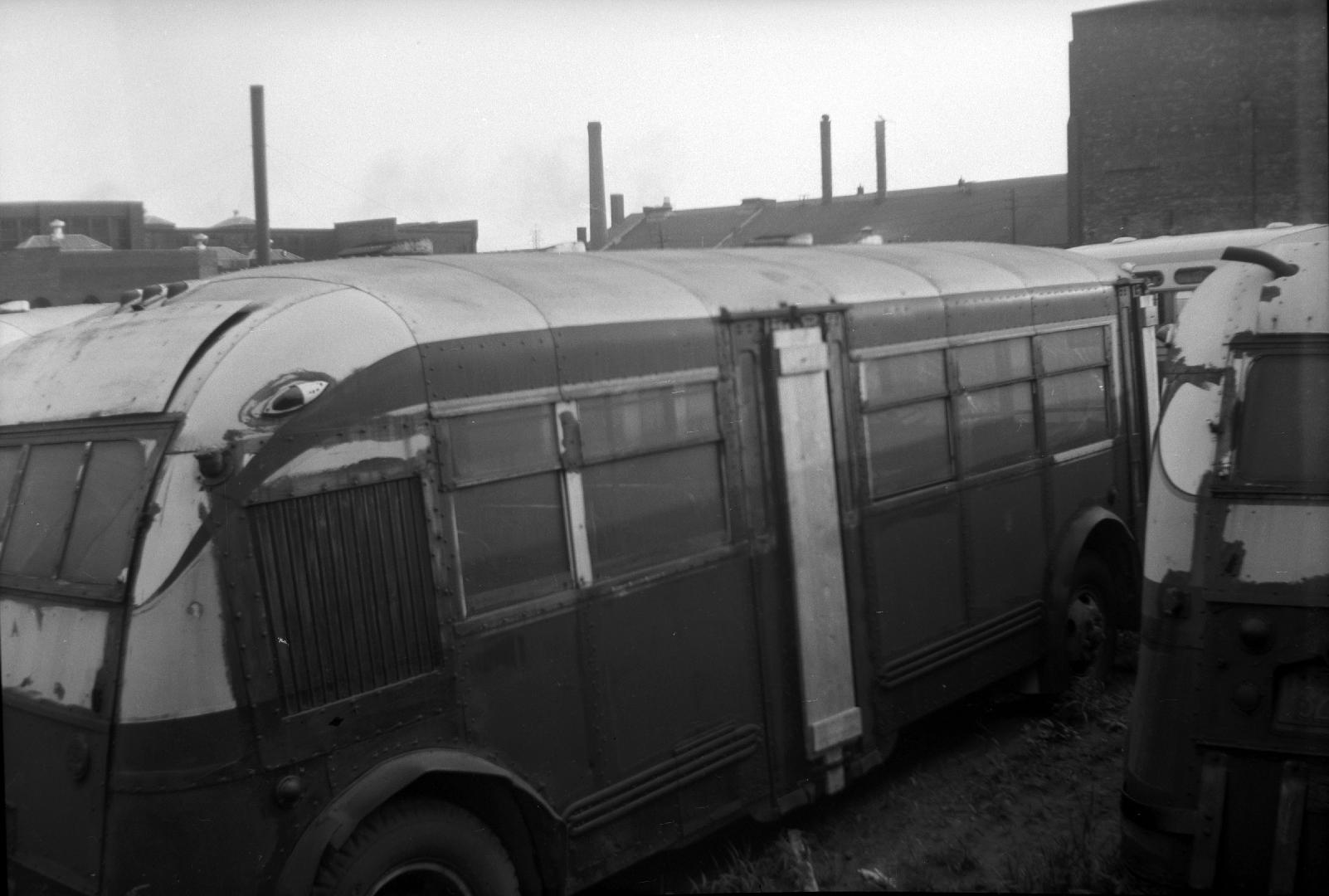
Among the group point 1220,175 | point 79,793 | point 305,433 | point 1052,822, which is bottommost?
point 1052,822

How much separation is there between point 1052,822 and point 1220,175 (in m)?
27.8

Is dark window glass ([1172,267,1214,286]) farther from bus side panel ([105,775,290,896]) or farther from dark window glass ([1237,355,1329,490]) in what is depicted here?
bus side panel ([105,775,290,896])

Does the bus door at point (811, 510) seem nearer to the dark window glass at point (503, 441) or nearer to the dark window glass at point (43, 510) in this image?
the dark window glass at point (503, 441)

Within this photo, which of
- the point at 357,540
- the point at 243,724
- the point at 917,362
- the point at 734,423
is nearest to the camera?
the point at 243,724

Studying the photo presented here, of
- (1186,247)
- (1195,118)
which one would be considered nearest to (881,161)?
(1195,118)

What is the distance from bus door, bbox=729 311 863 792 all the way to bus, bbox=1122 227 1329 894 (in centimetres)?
159

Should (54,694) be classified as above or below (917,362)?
below

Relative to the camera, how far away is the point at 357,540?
4.37 meters

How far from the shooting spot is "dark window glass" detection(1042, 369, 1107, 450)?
8.13m

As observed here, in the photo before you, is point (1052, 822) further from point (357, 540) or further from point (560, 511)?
point (357, 540)

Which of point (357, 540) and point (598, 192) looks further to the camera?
point (598, 192)

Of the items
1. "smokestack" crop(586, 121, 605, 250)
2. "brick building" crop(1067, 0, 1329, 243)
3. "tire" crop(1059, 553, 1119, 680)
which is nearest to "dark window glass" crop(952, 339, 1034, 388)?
"tire" crop(1059, 553, 1119, 680)

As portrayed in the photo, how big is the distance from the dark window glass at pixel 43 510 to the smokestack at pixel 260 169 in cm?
1788

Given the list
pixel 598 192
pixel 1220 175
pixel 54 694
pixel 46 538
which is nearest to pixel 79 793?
pixel 54 694
